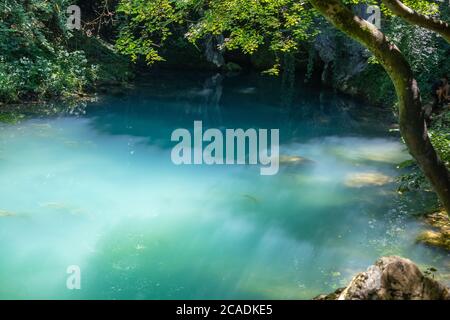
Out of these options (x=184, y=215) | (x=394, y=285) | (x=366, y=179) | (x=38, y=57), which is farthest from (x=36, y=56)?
(x=394, y=285)

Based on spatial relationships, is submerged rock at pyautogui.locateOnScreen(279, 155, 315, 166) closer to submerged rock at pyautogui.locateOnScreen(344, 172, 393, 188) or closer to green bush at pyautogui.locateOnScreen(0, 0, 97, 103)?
submerged rock at pyautogui.locateOnScreen(344, 172, 393, 188)

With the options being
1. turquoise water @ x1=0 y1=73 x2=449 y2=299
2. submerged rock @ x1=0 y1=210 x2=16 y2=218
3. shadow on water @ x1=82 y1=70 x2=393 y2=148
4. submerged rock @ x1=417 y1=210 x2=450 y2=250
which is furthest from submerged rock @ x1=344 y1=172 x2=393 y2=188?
submerged rock @ x1=0 y1=210 x2=16 y2=218

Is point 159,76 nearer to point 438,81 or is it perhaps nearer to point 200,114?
point 200,114

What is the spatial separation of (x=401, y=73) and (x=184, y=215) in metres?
4.44

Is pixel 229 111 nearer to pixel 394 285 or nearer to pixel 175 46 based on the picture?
pixel 175 46

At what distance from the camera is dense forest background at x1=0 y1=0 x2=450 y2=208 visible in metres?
7.07

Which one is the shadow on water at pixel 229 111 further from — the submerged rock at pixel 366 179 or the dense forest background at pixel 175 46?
the submerged rock at pixel 366 179

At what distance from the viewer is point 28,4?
48.4ft

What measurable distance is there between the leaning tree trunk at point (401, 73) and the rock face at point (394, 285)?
88 cm

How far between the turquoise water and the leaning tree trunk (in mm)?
2246

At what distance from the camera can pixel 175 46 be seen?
22.8 meters
